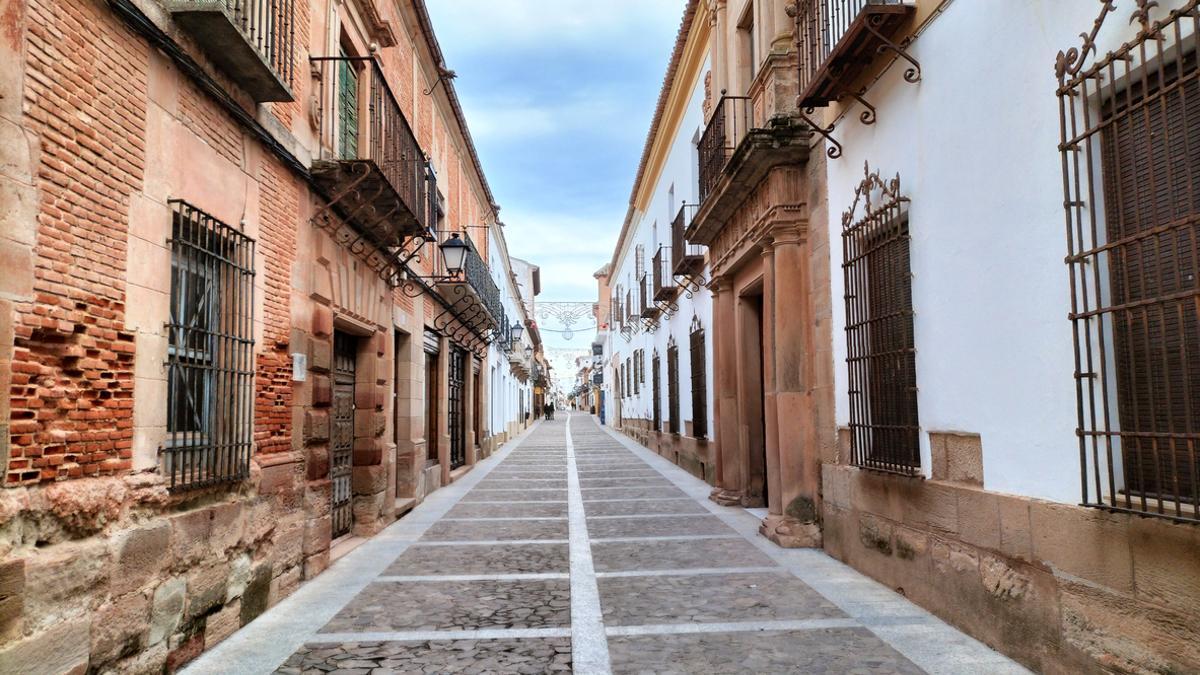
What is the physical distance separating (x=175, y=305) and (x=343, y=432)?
3.81 m

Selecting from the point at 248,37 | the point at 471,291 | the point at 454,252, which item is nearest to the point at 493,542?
the point at 454,252

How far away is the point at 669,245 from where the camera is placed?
16.6 metres

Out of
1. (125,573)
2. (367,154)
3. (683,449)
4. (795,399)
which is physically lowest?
(683,449)

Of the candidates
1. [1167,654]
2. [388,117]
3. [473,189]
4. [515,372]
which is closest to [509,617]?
[1167,654]

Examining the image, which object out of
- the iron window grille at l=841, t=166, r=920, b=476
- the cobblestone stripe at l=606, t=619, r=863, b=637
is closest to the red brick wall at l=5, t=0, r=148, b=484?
the cobblestone stripe at l=606, t=619, r=863, b=637

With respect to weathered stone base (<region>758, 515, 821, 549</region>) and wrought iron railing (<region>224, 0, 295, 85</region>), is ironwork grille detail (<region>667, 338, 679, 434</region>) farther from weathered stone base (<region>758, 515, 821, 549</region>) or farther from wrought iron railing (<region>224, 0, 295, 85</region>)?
wrought iron railing (<region>224, 0, 295, 85</region>)

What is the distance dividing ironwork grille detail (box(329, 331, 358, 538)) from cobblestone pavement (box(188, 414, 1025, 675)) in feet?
1.43

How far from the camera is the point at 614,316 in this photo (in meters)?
32.4

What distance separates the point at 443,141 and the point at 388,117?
5330 millimetres

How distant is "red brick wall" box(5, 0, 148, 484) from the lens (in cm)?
294

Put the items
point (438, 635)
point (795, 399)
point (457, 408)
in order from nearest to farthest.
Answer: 1. point (438, 635)
2. point (795, 399)
3. point (457, 408)

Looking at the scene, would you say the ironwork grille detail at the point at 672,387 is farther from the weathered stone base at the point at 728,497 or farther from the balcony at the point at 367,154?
the balcony at the point at 367,154

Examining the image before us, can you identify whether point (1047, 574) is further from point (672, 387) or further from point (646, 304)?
point (646, 304)

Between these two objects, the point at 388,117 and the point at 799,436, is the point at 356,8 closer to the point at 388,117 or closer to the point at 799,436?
the point at 388,117
